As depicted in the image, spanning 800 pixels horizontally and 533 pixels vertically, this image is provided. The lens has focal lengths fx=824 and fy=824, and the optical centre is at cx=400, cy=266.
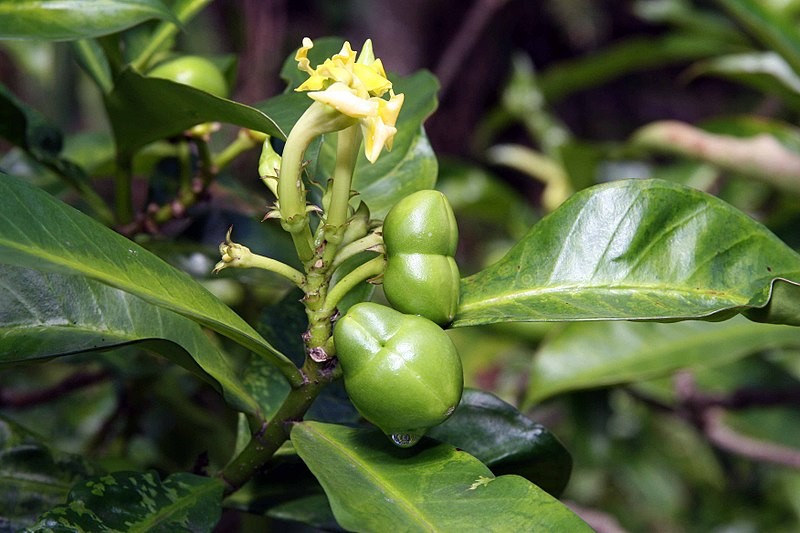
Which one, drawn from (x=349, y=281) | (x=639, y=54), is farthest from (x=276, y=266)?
(x=639, y=54)

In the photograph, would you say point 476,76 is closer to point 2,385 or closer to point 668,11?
point 668,11

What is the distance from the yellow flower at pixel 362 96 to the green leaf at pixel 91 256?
0.50 feet

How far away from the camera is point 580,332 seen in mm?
1369

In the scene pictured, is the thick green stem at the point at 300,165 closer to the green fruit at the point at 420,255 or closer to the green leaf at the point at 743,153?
the green fruit at the point at 420,255

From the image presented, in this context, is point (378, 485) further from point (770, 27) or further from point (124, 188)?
point (770, 27)

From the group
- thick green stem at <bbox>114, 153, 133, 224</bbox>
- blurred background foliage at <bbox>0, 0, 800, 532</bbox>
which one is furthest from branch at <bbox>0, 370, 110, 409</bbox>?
thick green stem at <bbox>114, 153, 133, 224</bbox>

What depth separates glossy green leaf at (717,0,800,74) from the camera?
1.32 m

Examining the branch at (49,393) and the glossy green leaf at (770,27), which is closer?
the branch at (49,393)

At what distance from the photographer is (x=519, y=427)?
708mm

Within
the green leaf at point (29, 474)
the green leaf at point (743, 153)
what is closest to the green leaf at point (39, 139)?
the green leaf at point (29, 474)

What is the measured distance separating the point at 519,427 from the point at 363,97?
0.32 metres

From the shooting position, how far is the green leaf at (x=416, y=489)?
521mm

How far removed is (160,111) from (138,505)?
37 cm

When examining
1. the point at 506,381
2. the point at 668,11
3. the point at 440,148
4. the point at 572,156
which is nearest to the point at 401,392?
the point at 572,156
